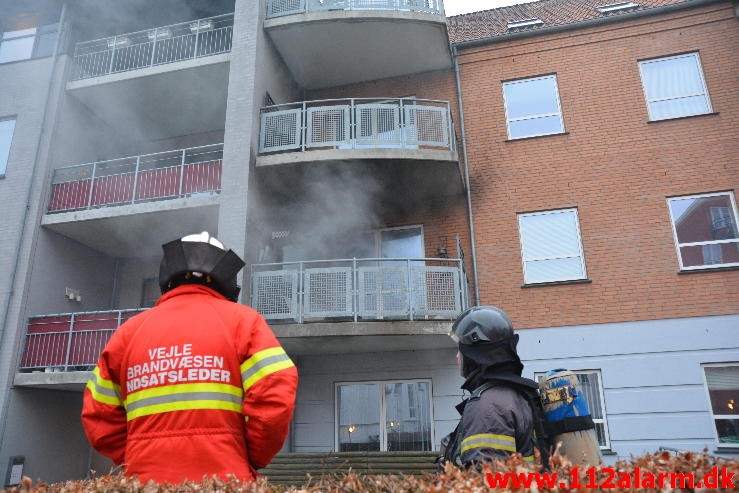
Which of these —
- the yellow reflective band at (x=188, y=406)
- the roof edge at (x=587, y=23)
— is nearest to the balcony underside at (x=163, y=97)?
the roof edge at (x=587, y=23)

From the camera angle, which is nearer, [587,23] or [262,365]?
[262,365]

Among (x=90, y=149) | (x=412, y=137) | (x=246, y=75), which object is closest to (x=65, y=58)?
(x=90, y=149)

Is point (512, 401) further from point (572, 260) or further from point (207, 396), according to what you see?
point (572, 260)

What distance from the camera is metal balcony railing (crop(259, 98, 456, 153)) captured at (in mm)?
10219

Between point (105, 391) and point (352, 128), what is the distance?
27.3 ft

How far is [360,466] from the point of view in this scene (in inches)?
334

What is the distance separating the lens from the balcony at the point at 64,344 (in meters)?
9.98

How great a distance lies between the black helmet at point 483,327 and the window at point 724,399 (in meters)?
8.25

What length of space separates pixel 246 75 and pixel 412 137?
3595 mm

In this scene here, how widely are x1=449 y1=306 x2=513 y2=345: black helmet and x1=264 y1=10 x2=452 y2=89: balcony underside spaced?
9278 millimetres

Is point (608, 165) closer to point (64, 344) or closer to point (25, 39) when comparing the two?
point (64, 344)

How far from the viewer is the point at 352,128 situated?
10359mm

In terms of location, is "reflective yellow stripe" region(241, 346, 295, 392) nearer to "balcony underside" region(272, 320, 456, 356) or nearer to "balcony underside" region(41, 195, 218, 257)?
"balcony underside" region(272, 320, 456, 356)

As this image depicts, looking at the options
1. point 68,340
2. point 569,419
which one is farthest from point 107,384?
point 68,340
